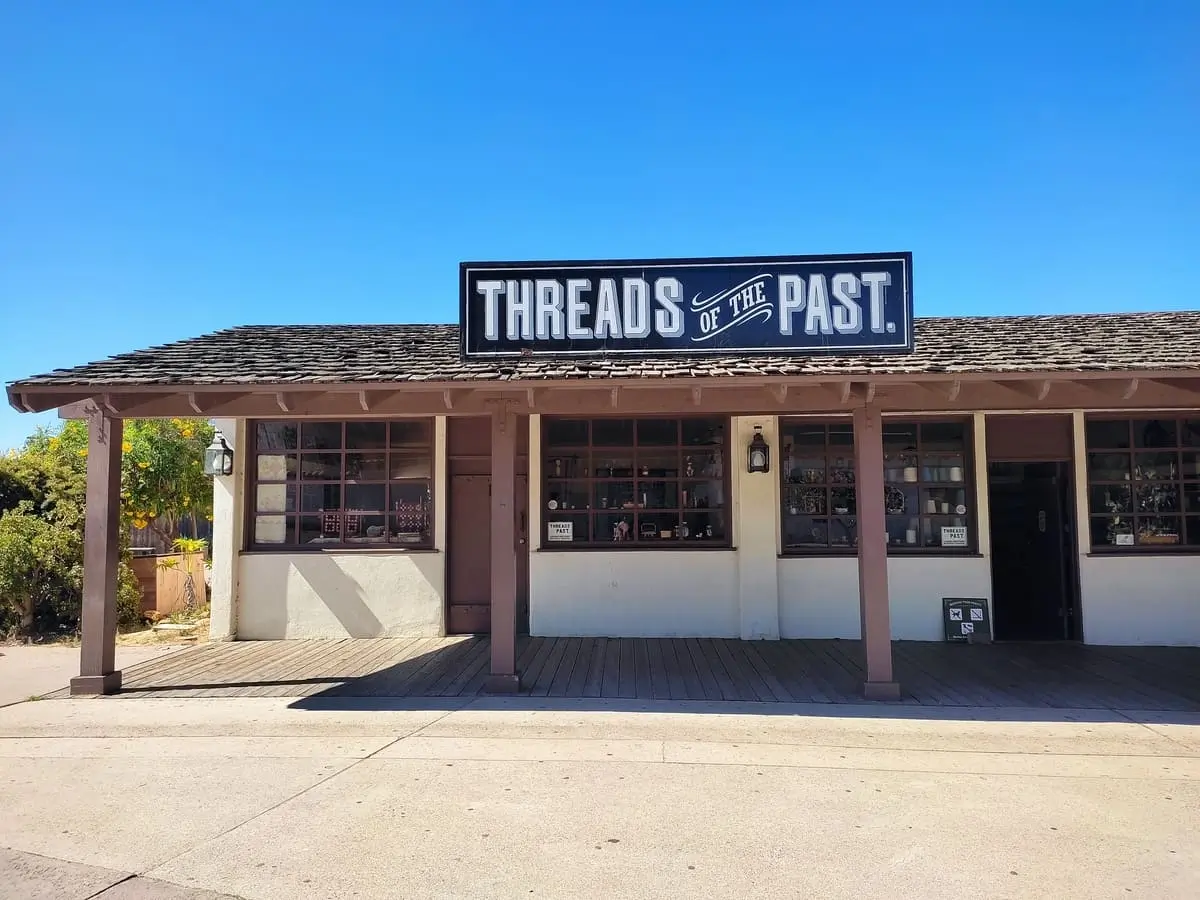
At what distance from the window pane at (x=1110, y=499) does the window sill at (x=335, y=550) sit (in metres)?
8.05

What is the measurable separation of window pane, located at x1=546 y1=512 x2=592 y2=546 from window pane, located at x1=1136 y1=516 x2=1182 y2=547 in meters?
6.68

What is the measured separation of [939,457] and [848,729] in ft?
15.2

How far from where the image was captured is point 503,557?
686 cm

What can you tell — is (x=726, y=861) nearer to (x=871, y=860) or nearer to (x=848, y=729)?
(x=871, y=860)

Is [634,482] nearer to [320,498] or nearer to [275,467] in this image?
[320,498]

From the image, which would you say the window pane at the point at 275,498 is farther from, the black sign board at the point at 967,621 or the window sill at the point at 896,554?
the black sign board at the point at 967,621

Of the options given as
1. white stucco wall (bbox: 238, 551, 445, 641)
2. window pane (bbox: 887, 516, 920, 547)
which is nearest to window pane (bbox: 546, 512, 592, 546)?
white stucco wall (bbox: 238, 551, 445, 641)

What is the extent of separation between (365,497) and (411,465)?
73 cm

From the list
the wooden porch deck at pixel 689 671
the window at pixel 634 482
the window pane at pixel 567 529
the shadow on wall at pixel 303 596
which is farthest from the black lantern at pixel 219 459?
the window pane at pixel 567 529

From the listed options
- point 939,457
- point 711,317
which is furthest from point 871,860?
point 939,457

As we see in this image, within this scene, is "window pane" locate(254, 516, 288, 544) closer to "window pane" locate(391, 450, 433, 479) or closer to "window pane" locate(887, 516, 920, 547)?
"window pane" locate(391, 450, 433, 479)

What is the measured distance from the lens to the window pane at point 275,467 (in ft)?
31.3

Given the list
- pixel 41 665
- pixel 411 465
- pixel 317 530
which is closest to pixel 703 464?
pixel 411 465

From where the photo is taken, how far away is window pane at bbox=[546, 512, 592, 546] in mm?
9242
